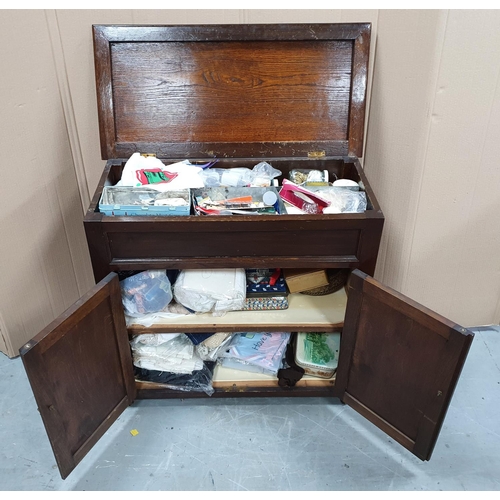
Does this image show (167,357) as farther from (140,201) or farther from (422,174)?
(422,174)


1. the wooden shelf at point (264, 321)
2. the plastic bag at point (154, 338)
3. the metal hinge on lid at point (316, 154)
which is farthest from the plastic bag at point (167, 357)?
the metal hinge on lid at point (316, 154)

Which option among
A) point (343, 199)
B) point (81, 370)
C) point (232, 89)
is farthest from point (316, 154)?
point (81, 370)

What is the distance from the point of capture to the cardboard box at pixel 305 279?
1.62 m

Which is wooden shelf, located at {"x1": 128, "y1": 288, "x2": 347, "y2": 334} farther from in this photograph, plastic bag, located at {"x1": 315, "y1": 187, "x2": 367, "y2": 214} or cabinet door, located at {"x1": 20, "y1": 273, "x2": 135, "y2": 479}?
plastic bag, located at {"x1": 315, "y1": 187, "x2": 367, "y2": 214}

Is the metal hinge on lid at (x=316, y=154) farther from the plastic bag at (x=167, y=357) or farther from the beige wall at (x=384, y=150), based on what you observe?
the plastic bag at (x=167, y=357)

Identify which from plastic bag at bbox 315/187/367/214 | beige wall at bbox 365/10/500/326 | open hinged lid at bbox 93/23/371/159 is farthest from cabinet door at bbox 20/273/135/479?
beige wall at bbox 365/10/500/326

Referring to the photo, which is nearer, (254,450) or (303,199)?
(303,199)

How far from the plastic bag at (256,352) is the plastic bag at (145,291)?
1.05ft

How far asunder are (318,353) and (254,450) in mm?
372

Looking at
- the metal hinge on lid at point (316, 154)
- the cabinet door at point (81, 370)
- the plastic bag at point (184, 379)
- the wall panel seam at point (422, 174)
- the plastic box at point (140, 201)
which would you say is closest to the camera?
the cabinet door at point (81, 370)

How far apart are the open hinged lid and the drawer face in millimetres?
339

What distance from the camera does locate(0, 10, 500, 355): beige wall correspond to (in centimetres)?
149

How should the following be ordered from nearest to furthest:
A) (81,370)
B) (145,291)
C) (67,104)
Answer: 1. (81,370)
2. (145,291)
3. (67,104)

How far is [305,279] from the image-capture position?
1.62 metres
